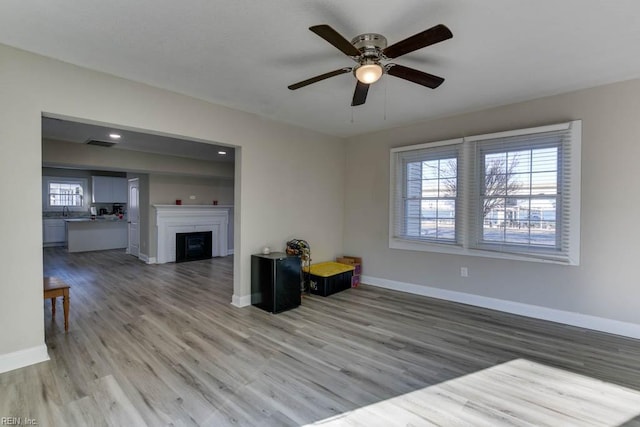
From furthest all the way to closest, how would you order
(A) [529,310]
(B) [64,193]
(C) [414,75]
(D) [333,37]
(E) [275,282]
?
(B) [64,193] → (E) [275,282] → (A) [529,310] → (C) [414,75] → (D) [333,37]

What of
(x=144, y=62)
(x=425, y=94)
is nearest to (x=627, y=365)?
(x=425, y=94)

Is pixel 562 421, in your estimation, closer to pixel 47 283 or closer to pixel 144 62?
pixel 144 62

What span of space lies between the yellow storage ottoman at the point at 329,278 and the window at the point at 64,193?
10075 millimetres

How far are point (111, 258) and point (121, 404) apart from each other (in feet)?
23.0

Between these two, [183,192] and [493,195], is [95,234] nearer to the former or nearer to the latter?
[183,192]

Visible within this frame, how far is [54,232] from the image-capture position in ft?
32.2

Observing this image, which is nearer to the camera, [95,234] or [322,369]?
[322,369]

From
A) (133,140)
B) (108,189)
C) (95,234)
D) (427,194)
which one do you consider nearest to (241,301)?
(427,194)

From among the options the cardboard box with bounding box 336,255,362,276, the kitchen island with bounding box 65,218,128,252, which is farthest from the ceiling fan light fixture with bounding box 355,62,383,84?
Result: the kitchen island with bounding box 65,218,128,252

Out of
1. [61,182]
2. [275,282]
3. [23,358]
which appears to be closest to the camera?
[23,358]

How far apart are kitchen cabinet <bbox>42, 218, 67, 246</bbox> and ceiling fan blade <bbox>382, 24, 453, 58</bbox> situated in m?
12.0

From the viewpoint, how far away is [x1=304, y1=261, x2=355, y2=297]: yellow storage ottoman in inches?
183

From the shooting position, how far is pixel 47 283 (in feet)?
11.0

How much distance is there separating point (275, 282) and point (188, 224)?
480cm
